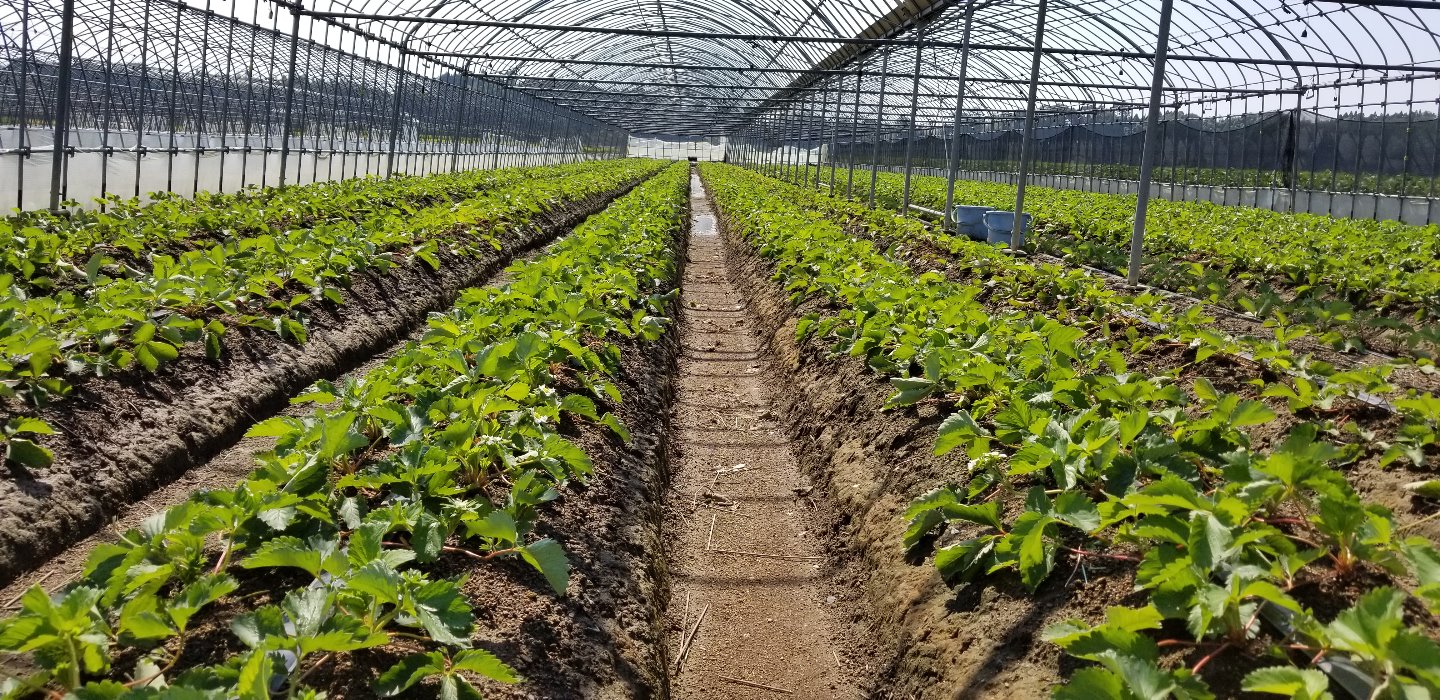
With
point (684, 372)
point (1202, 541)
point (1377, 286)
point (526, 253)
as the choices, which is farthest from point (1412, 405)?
point (526, 253)

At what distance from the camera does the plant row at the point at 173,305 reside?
Result: 15.1 feet

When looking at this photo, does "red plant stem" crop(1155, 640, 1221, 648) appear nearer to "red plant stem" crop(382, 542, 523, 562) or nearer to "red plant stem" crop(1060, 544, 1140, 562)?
"red plant stem" crop(1060, 544, 1140, 562)

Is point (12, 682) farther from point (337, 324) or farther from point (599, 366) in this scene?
point (337, 324)

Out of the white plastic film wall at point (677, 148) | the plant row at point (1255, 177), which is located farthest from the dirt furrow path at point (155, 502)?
the white plastic film wall at point (677, 148)

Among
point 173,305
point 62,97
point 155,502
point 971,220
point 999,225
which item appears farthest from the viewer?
point 971,220

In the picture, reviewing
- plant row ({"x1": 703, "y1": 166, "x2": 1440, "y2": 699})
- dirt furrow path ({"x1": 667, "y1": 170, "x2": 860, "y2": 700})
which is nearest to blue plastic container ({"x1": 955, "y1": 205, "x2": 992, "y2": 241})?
dirt furrow path ({"x1": 667, "y1": 170, "x2": 860, "y2": 700})

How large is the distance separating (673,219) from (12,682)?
1417cm

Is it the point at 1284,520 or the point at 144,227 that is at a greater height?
the point at 144,227

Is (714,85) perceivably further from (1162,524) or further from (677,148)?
(677,148)

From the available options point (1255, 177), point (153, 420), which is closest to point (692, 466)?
point (153, 420)

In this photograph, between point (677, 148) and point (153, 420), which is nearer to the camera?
point (153, 420)

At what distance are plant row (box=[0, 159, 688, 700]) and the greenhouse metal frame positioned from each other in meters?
7.54

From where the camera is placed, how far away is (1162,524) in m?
2.74

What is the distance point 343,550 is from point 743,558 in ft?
9.04
